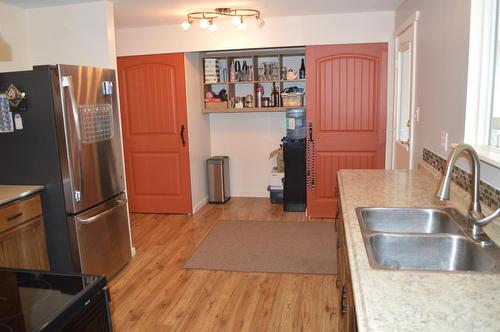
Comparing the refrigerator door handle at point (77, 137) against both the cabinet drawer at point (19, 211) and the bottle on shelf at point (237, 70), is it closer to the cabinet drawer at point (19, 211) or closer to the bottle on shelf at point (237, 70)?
the cabinet drawer at point (19, 211)

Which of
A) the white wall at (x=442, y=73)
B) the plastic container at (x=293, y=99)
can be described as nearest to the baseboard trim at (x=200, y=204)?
the plastic container at (x=293, y=99)

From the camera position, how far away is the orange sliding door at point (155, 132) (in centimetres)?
480

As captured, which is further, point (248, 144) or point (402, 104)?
point (248, 144)

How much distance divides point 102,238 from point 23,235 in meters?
0.60

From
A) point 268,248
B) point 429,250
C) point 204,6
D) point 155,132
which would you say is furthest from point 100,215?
point 429,250

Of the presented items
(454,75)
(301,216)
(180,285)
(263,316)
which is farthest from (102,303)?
(301,216)

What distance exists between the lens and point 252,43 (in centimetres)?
452

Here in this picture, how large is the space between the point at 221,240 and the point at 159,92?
195cm

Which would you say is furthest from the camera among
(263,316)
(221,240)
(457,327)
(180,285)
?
(221,240)

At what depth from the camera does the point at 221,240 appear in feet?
13.4

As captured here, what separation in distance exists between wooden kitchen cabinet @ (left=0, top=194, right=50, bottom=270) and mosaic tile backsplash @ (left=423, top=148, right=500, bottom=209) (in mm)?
2542

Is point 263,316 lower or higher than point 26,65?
lower

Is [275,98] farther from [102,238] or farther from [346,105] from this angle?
[102,238]

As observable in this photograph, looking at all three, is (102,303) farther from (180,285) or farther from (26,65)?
(26,65)
